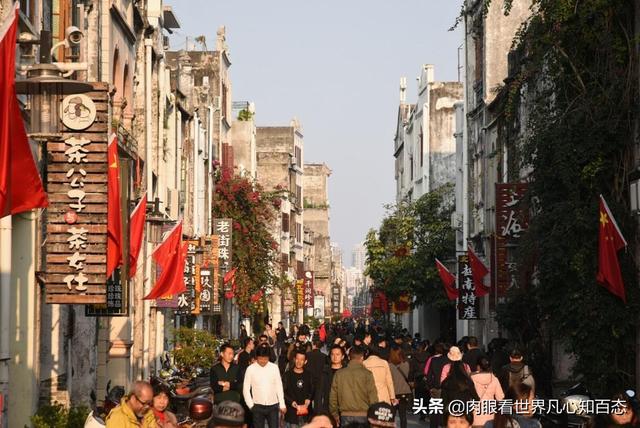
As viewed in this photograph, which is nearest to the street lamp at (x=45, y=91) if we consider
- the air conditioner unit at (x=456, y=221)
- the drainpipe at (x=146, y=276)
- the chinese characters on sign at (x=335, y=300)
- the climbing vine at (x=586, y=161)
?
the climbing vine at (x=586, y=161)

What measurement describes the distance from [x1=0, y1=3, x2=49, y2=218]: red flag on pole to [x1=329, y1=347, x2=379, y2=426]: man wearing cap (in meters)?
6.01

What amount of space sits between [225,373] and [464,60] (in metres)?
36.3

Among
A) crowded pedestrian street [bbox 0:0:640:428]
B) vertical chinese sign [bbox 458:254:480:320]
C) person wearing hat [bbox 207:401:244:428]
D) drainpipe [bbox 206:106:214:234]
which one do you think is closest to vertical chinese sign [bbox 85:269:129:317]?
crowded pedestrian street [bbox 0:0:640:428]

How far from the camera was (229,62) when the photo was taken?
69750mm

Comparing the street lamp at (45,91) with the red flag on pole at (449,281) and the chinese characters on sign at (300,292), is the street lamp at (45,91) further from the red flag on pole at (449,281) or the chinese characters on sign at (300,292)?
the chinese characters on sign at (300,292)

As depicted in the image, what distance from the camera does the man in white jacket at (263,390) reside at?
19703 millimetres

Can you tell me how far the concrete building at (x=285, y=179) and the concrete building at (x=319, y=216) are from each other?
25.8 m

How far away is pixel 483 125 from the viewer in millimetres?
51188

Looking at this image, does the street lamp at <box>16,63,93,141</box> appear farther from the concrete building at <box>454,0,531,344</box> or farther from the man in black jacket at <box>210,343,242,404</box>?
the concrete building at <box>454,0,531,344</box>

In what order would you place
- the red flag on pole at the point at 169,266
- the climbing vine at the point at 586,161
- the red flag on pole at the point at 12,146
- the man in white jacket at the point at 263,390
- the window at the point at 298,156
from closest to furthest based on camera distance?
the red flag on pole at the point at 12,146
the man in white jacket at the point at 263,390
the climbing vine at the point at 586,161
the red flag on pole at the point at 169,266
the window at the point at 298,156

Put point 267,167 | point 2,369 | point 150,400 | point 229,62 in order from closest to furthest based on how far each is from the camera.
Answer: point 150,400
point 2,369
point 229,62
point 267,167

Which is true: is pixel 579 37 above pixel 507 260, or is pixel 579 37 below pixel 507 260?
above

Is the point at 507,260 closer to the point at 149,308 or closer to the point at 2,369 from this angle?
the point at 149,308

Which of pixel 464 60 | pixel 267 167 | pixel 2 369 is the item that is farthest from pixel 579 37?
pixel 267 167
